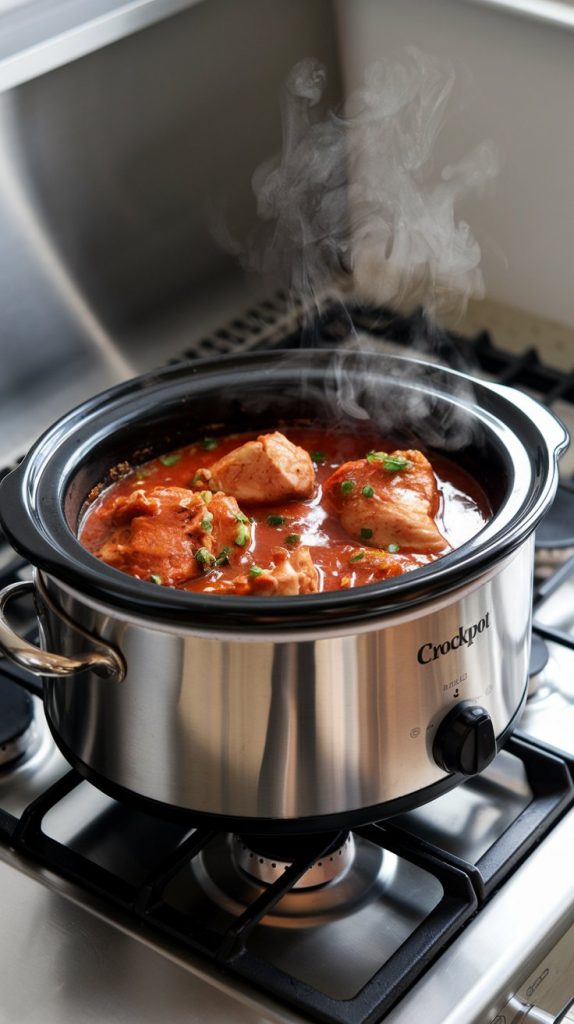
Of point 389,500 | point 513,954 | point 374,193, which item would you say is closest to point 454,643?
point 389,500

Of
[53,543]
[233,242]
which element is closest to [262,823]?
[53,543]

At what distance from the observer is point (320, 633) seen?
3.40 feet

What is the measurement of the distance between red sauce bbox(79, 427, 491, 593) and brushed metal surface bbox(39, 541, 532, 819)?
124 millimetres

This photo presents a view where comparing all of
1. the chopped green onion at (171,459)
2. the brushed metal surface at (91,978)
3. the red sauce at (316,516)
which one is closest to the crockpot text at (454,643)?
the red sauce at (316,516)

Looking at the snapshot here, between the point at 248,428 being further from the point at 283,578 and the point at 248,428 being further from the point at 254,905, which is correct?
the point at 254,905

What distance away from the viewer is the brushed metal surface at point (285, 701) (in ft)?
3.51

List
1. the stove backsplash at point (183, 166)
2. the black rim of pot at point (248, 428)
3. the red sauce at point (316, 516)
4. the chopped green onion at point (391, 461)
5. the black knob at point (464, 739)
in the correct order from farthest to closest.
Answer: the stove backsplash at point (183, 166)
the chopped green onion at point (391, 461)
the red sauce at point (316, 516)
the black knob at point (464, 739)
the black rim of pot at point (248, 428)

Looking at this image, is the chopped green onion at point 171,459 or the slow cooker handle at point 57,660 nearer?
the slow cooker handle at point 57,660

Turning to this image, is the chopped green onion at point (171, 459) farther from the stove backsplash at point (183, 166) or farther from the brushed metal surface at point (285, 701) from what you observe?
the stove backsplash at point (183, 166)

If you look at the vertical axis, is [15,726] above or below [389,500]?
below

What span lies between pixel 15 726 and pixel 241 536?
391 millimetres

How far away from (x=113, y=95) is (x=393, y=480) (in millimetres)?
922

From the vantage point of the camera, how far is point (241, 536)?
4.21ft

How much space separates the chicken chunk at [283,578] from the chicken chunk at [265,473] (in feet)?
0.38
